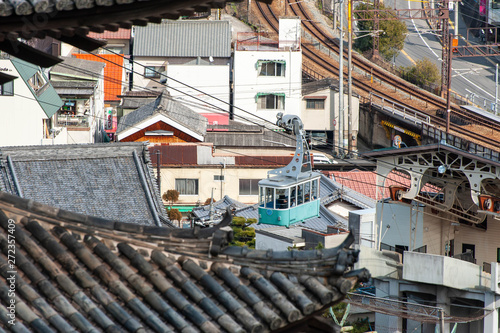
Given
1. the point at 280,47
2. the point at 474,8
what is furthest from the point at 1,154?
the point at 474,8

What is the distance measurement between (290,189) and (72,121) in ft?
59.0

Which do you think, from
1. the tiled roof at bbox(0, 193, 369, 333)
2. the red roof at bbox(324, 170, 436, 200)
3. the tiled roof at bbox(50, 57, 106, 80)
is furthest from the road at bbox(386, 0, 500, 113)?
the tiled roof at bbox(0, 193, 369, 333)

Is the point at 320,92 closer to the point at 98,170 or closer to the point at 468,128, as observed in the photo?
the point at 468,128

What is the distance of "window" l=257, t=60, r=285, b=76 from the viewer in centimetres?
4688

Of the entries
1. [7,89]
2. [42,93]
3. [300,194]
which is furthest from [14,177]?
[42,93]

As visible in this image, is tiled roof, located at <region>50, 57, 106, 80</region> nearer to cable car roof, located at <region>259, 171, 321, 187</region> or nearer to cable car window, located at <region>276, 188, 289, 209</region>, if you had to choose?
cable car roof, located at <region>259, 171, 321, 187</region>

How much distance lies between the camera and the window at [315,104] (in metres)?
47.8

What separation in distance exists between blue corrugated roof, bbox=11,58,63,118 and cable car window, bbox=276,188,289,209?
12572 millimetres

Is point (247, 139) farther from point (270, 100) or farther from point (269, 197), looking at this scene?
point (269, 197)

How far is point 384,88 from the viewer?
5262cm

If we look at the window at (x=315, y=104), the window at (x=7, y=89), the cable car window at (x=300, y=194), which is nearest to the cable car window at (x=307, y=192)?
the cable car window at (x=300, y=194)

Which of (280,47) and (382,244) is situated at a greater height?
(280,47)

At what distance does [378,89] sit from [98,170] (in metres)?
36.0

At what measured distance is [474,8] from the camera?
2377 inches
